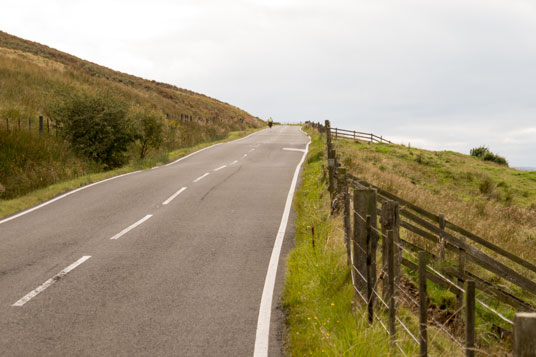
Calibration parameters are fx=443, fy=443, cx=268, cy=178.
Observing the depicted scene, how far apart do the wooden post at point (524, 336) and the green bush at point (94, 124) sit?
2038 centimetres

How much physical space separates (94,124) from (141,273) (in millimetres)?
15276

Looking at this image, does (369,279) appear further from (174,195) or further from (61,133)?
(61,133)

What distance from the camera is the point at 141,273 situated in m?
7.31

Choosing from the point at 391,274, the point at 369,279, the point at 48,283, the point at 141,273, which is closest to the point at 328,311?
the point at 369,279

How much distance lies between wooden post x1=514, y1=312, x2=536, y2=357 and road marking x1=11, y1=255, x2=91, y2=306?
19.7 ft

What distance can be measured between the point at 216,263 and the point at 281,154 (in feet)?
62.6

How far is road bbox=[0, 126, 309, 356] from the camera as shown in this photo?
5129 mm

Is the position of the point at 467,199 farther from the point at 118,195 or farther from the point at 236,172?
the point at 118,195

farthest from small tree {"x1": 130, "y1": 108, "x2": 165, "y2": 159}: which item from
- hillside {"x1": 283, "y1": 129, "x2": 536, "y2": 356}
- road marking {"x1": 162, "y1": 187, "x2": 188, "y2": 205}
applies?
road marking {"x1": 162, "y1": 187, "x2": 188, "y2": 205}

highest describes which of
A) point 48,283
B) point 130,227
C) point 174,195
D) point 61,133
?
point 61,133

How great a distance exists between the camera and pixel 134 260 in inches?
313

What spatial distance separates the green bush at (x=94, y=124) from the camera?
20.6 metres

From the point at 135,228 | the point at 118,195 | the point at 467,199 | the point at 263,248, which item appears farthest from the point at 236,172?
the point at 467,199

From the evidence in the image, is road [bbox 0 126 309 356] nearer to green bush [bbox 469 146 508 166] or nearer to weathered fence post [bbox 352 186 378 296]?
weathered fence post [bbox 352 186 378 296]
